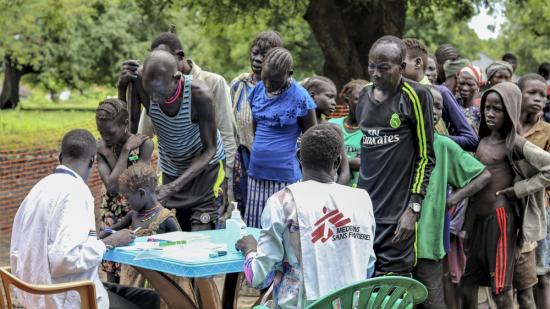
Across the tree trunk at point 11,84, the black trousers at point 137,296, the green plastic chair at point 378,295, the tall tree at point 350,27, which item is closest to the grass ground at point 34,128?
the tree trunk at point 11,84

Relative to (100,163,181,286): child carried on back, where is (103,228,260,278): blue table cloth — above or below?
below

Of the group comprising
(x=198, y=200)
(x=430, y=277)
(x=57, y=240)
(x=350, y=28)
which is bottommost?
(x=430, y=277)

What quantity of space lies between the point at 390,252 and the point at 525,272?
1790 mm

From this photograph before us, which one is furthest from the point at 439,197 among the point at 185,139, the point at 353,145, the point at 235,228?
the point at 185,139

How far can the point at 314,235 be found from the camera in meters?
4.37

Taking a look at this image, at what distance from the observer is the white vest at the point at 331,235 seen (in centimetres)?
438

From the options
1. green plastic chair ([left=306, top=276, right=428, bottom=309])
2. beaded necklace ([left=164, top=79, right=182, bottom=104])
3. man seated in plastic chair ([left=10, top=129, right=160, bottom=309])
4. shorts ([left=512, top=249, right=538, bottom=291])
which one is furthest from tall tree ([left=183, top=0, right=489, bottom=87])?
green plastic chair ([left=306, top=276, right=428, bottom=309])

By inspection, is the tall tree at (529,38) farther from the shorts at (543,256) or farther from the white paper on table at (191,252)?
the white paper on table at (191,252)

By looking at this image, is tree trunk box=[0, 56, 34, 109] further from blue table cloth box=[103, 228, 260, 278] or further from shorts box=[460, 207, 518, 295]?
blue table cloth box=[103, 228, 260, 278]

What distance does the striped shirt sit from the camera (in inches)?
261

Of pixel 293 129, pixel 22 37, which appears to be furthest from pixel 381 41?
pixel 22 37

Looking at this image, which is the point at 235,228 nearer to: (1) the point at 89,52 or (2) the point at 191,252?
(2) the point at 191,252

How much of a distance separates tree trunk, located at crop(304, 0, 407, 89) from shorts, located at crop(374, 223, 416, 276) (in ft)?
44.3

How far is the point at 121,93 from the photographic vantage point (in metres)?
7.34
